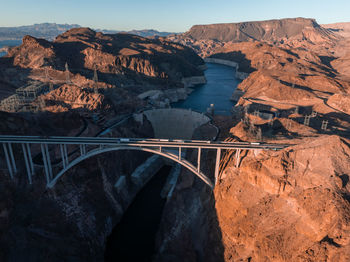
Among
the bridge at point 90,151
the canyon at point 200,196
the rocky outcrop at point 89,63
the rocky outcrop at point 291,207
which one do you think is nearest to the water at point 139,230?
the canyon at point 200,196

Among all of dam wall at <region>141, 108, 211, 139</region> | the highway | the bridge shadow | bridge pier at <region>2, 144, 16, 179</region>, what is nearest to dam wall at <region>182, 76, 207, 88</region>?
dam wall at <region>141, 108, 211, 139</region>

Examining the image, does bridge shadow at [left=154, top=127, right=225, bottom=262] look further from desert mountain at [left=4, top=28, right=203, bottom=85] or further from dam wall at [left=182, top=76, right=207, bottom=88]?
dam wall at [left=182, top=76, right=207, bottom=88]

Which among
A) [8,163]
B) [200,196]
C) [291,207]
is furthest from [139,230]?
[291,207]

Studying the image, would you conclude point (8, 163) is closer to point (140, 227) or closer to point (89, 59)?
point (140, 227)

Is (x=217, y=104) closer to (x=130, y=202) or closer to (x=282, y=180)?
(x=130, y=202)

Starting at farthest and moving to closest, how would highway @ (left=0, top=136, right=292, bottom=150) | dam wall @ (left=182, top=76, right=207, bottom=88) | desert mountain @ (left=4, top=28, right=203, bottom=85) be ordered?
dam wall @ (left=182, top=76, right=207, bottom=88)
desert mountain @ (left=4, top=28, right=203, bottom=85)
highway @ (left=0, top=136, right=292, bottom=150)

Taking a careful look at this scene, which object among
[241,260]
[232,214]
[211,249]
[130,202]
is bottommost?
[130,202]

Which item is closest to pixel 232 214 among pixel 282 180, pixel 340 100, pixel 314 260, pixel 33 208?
pixel 282 180

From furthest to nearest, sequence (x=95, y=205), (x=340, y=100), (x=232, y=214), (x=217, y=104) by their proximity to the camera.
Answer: (x=217, y=104) < (x=340, y=100) < (x=95, y=205) < (x=232, y=214)
